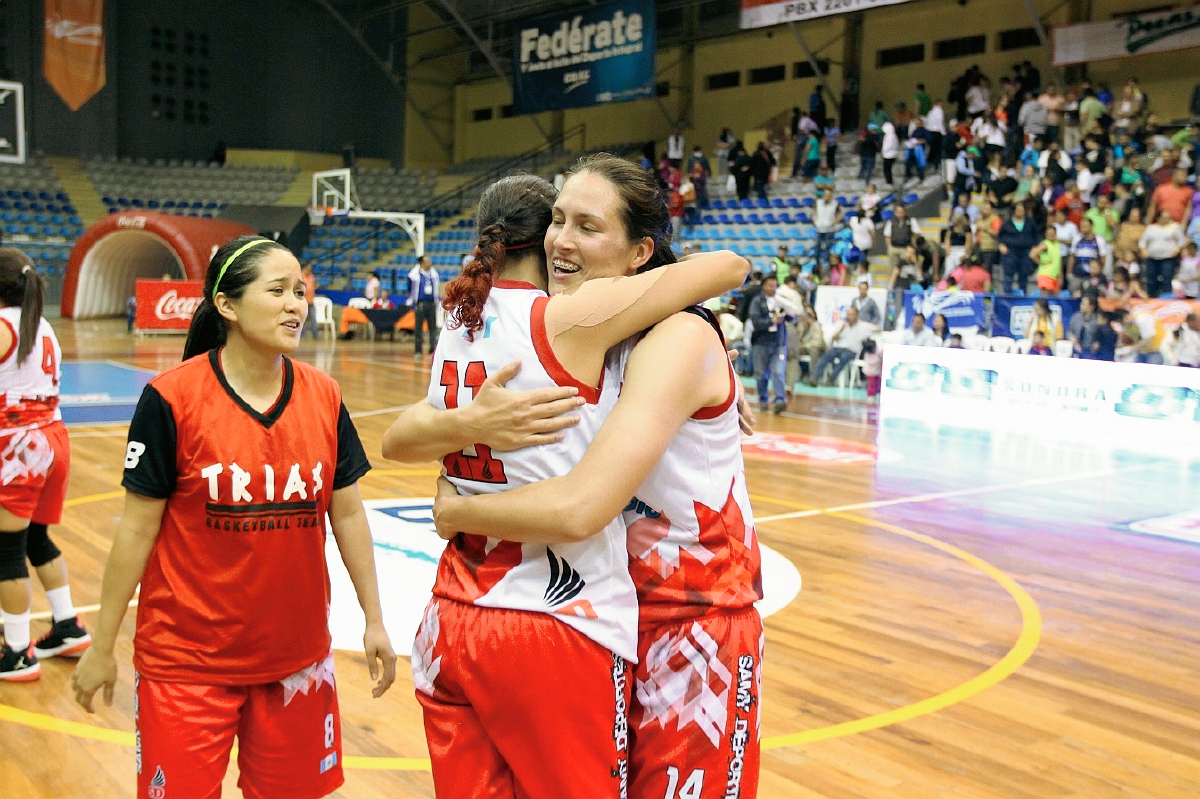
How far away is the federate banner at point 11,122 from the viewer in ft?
57.1

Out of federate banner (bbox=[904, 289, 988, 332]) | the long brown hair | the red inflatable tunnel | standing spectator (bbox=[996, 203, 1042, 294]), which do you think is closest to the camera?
the long brown hair

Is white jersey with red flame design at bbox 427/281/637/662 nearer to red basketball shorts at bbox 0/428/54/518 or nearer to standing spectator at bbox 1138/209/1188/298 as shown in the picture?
red basketball shorts at bbox 0/428/54/518

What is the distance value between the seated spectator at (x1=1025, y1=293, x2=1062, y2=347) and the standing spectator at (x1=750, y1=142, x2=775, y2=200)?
10171 millimetres

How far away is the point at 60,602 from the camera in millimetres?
4293

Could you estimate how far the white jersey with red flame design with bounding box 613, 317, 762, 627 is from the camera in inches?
74.2

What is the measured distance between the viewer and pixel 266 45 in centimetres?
3158

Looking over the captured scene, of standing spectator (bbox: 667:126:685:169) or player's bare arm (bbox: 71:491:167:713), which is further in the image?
standing spectator (bbox: 667:126:685:169)

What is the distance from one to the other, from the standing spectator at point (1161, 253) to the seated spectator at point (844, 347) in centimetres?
330

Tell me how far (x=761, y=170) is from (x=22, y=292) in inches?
785

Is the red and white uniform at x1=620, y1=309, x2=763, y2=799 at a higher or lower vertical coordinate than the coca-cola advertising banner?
lower

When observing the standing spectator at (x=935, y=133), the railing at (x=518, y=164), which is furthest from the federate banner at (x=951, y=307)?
the railing at (x=518, y=164)

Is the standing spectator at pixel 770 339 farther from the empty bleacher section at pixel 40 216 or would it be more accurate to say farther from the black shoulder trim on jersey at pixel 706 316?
the empty bleacher section at pixel 40 216

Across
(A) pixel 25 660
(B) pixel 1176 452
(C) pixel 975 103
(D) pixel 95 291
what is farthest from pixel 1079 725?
(D) pixel 95 291

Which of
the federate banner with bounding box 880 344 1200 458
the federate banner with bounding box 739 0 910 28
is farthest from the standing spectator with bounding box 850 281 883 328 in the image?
the federate banner with bounding box 739 0 910 28
